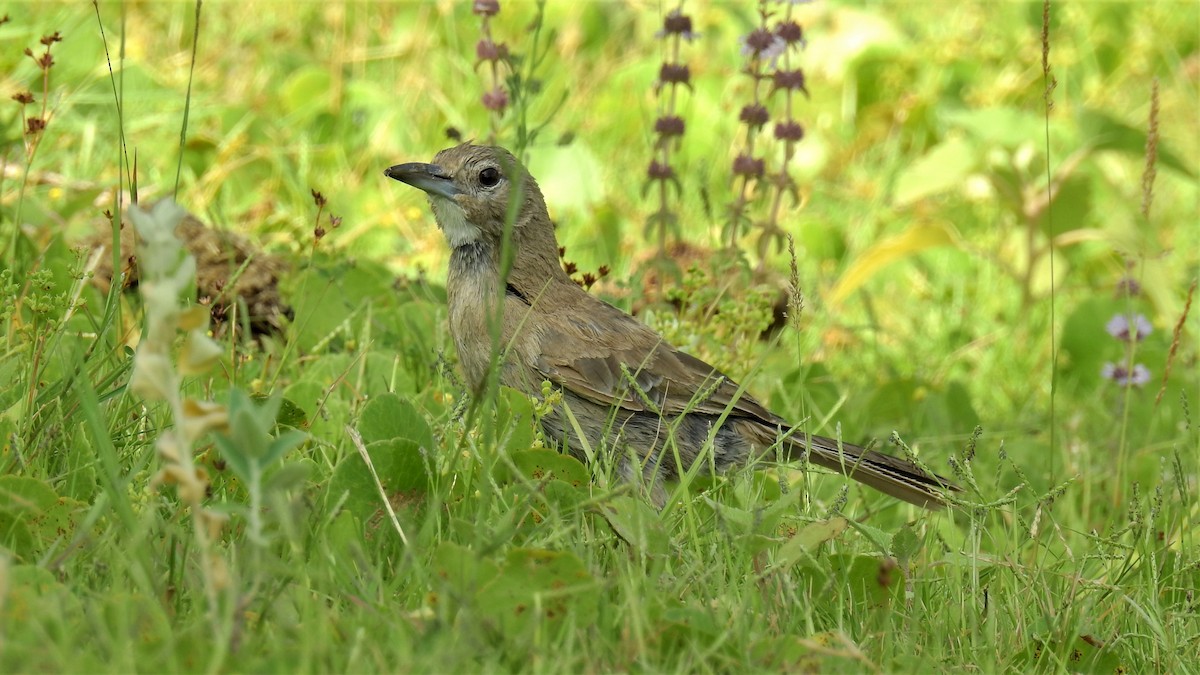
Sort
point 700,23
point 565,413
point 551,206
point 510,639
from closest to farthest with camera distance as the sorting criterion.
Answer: point 510,639 < point 565,413 < point 551,206 < point 700,23

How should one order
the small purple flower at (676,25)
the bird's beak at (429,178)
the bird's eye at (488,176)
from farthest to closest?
the small purple flower at (676,25), the bird's eye at (488,176), the bird's beak at (429,178)

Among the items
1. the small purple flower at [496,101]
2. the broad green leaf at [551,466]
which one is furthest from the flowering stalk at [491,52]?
the broad green leaf at [551,466]

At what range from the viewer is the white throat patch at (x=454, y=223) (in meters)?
4.39

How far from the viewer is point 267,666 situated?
2303mm

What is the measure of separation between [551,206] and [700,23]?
2594 millimetres

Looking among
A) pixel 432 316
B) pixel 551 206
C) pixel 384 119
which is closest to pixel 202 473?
pixel 432 316

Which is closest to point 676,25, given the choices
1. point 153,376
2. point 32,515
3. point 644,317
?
point 644,317

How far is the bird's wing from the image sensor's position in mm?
→ 4172

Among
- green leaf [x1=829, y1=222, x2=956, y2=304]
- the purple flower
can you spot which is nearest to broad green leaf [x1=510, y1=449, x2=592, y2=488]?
the purple flower

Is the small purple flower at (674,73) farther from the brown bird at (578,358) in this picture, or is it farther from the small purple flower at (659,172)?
the brown bird at (578,358)

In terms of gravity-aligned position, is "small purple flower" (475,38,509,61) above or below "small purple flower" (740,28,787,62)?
below

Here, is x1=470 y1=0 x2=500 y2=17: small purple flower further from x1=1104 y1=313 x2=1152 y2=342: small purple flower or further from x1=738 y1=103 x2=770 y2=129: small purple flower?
x1=1104 y1=313 x2=1152 y2=342: small purple flower

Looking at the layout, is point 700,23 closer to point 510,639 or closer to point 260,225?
point 260,225

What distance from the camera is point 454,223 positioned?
4.43m
